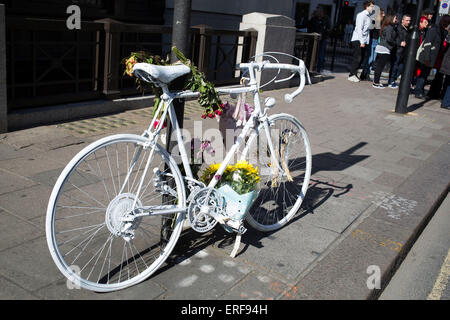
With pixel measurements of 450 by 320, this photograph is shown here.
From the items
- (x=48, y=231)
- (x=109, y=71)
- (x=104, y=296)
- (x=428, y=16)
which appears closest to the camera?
(x=48, y=231)

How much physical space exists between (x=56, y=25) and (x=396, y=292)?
217 inches

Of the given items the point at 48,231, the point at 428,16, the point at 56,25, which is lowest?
the point at 48,231

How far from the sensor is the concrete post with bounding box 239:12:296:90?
10891 millimetres

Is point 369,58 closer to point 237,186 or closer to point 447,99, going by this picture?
point 447,99

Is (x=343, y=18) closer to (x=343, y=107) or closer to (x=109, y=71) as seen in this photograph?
(x=343, y=107)

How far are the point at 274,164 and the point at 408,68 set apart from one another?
6.46m

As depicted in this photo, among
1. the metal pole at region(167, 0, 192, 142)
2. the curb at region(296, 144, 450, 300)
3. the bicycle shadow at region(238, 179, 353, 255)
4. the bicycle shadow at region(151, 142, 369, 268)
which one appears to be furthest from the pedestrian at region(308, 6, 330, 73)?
the metal pole at region(167, 0, 192, 142)

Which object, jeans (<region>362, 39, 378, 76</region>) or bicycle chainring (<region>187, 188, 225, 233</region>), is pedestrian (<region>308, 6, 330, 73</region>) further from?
bicycle chainring (<region>187, 188, 225, 233</region>)

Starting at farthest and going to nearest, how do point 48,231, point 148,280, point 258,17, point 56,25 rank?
point 258,17
point 56,25
point 148,280
point 48,231

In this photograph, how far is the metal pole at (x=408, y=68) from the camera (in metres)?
9.09

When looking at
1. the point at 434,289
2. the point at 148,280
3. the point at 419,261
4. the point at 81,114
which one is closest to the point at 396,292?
the point at 434,289

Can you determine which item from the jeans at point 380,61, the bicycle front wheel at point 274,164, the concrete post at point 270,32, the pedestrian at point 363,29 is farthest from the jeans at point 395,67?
the bicycle front wheel at point 274,164

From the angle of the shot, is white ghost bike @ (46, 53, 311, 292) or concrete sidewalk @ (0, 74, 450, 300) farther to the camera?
concrete sidewalk @ (0, 74, 450, 300)

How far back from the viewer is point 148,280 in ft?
10.4
